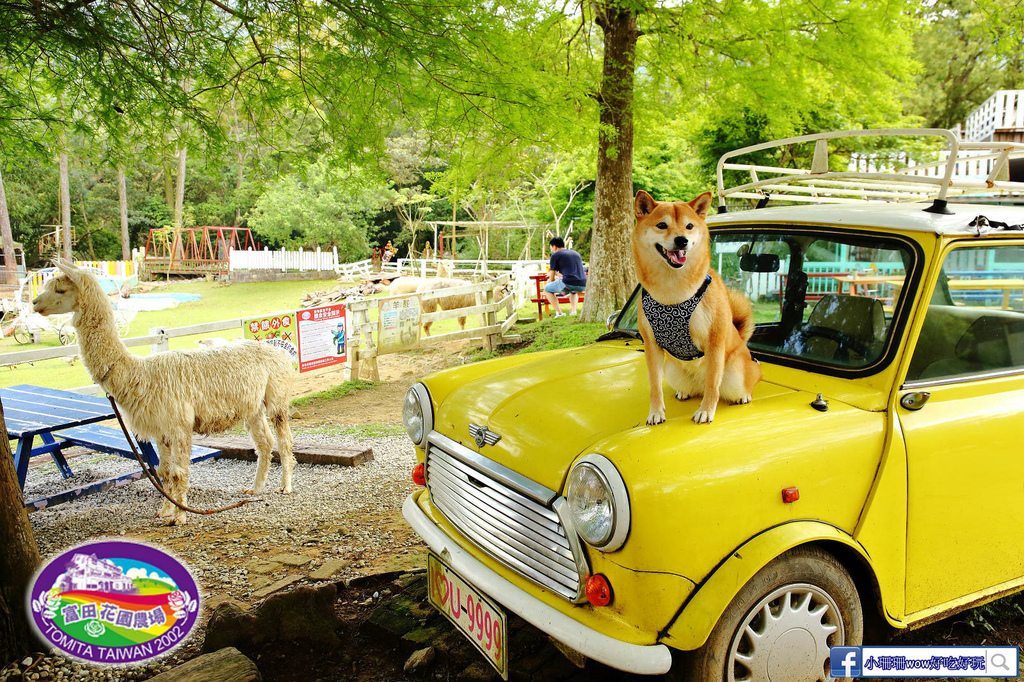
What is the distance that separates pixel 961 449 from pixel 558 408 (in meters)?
1.54

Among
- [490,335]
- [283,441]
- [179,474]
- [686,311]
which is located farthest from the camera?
[490,335]

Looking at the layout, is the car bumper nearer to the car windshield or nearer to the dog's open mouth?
the dog's open mouth

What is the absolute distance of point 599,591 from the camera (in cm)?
209

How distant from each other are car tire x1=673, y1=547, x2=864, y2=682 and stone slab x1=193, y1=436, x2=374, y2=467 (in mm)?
4451

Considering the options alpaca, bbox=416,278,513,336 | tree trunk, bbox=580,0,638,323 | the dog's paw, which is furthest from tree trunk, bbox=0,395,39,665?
alpaca, bbox=416,278,513,336

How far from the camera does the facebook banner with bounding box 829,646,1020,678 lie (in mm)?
2452

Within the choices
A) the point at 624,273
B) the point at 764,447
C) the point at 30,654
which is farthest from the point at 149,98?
the point at 624,273

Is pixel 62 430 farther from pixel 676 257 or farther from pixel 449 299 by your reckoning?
pixel 449 299

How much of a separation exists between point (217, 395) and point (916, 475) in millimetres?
4571

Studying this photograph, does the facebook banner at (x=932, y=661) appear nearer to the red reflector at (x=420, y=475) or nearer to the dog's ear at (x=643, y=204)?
the dog's ear at (x=643, y=204)

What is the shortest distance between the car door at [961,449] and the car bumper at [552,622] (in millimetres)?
1194

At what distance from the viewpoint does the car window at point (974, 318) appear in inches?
102

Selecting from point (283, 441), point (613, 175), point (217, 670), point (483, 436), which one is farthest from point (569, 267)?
point (217, 670)

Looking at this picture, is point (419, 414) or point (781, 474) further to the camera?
point (419, 414)
